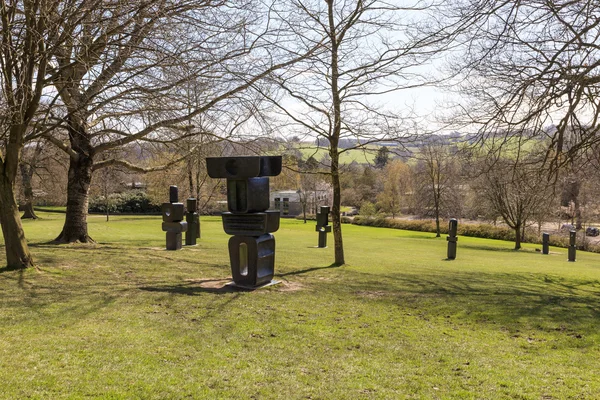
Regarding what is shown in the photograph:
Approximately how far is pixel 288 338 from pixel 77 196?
39.4 ft

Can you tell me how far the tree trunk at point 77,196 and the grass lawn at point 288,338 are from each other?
542 centimetres

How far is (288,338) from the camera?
610cm

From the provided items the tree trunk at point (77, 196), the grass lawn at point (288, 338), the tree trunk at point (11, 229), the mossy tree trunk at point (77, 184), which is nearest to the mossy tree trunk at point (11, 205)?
the tree trunk at point (11, 229)

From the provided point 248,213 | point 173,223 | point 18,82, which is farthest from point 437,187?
point 18,82


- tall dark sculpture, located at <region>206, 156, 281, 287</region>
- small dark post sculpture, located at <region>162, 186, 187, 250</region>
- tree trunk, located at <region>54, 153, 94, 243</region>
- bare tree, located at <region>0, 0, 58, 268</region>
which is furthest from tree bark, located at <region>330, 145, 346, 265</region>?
tree trunk, located at <region>54, 153, 94, 243</region>

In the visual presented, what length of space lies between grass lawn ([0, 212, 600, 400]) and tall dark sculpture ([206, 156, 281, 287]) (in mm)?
576

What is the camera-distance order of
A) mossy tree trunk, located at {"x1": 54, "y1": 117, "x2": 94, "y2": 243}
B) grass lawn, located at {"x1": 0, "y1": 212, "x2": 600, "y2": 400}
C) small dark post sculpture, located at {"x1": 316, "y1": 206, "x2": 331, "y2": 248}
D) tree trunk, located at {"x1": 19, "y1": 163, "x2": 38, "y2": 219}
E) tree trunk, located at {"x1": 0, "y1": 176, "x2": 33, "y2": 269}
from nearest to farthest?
grass lawn, located at {"x1": 0, "y1": 212, "x2": 600, "y2": 400}, tree trunk, located at {"x1": 0, "y1": 176, "x2": 33, "y2": 269}, mossy tree trunk, located at {"x1": 54, "y1": 117, "x2": 94, "y2": 243}, small dark post sculpture, located at {"x1": 316, "y1": 206, "x2": 331, "y2": 248}, tree trunk, located at {"x1": 19, "y1": 163, "x2": 38, "y2": 219}

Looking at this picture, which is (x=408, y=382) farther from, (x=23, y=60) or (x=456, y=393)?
(x=23, y=60)

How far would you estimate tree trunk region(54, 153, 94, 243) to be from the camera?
618 inches

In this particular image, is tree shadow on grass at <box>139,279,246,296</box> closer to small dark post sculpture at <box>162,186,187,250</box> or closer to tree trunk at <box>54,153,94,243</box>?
small dark post sculpture at <box>162,186,187,250</box>

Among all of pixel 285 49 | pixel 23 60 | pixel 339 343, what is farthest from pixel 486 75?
pixel 23 60

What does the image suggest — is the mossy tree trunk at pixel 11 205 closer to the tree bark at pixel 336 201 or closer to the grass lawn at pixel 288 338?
the grass lawn at pixel 288 338

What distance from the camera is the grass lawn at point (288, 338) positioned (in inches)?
176

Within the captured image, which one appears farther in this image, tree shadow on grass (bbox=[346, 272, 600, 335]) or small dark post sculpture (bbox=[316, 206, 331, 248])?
small dark post sculpture (bbox=[316, 206, 331, 248])
